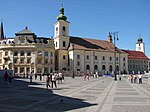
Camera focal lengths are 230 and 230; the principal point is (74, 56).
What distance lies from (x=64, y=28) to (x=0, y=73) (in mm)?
39092

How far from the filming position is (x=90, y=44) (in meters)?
88.8

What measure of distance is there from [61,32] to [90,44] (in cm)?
1257

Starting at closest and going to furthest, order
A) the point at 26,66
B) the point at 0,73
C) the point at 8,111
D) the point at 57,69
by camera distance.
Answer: the point at 8,111 < the point at 0,73 < the point at 26,66 < the point at 57,69

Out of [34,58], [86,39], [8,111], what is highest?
[86,39]

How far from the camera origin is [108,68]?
90.6 m

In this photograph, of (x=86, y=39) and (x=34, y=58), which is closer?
(x=34, y=58)

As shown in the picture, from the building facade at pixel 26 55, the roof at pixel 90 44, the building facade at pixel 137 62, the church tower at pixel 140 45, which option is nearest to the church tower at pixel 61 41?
the roof at pixel 90 44

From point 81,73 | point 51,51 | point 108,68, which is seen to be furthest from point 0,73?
point 108,68

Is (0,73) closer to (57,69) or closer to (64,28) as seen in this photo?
(57,69)

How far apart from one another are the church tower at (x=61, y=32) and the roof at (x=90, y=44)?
9.26 feet

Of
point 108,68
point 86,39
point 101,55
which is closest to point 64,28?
point 86,39

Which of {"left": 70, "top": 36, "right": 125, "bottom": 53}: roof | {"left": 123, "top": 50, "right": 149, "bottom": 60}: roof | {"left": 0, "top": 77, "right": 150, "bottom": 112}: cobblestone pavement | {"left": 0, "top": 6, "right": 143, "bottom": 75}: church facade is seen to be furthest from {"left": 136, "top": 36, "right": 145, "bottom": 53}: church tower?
{"left": 0, "top": 77, "right": 150, "bottom": 112}: cobblestone pavement

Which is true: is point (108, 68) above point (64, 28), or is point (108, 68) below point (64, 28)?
below

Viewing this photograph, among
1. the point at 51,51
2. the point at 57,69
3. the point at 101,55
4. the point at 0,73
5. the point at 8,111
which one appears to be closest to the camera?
the point at 8,111
